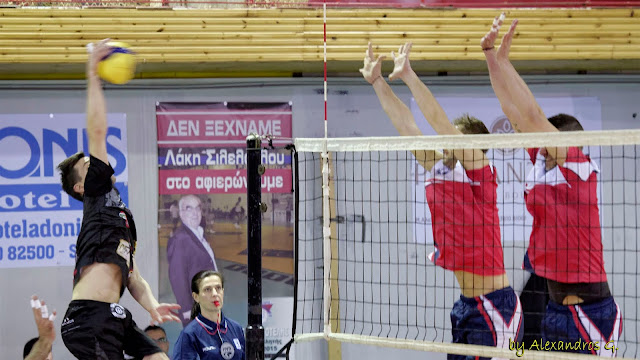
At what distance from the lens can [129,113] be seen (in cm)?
785

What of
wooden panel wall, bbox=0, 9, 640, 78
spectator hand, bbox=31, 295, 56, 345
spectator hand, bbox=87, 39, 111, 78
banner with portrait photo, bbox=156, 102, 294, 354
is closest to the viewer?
spectator hand, bbox=87, 39, 111, 78

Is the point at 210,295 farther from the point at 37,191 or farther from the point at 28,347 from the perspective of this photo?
the point at 37,191

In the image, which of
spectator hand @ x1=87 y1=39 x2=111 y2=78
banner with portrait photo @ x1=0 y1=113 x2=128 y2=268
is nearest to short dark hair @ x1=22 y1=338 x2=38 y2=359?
banner with portrait photo @ x1=0 y1=113 x2=128 y2=268

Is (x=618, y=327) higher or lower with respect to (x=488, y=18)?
lower

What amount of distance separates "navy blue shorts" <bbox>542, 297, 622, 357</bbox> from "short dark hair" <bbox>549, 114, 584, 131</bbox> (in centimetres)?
125

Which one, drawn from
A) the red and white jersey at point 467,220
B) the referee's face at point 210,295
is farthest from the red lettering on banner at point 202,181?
the red and white jersey at point 467,220

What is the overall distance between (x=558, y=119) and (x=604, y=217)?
307 centimetres

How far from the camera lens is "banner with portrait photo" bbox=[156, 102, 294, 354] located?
7781 millimetres

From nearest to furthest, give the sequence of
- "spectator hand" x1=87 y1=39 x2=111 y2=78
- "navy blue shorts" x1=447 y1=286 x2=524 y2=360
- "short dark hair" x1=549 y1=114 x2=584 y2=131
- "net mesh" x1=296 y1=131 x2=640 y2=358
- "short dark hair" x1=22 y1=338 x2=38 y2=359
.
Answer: "navy blue shorts" x1=447 y1=286 x2=524 y2=360
"spectator hand" x1=87 y1=39 x2=111 y2=78
"short dark hair" x1=549 y1=114 x2=584 y2=131
"short dark hair" x1=22 y1=338 x2=38 y2=359
"net mesh" x1=296 y1=131 x2=640 y2=358

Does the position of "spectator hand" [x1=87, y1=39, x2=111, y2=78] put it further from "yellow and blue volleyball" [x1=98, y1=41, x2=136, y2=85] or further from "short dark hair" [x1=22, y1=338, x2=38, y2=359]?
"short dark hair" [x1=22, y1=338, x2=38, y2=359]

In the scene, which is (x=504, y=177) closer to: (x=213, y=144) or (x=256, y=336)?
(x=213, y=144)

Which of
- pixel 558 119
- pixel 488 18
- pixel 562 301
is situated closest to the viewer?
pixel 562 301

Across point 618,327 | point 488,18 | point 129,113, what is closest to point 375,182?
point 488,18

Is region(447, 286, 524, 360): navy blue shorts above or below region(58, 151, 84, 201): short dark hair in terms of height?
below
